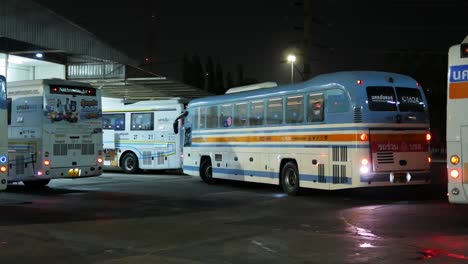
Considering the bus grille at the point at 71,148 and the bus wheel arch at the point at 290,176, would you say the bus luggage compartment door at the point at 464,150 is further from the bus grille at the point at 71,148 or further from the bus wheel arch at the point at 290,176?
the bus grille at the point at 71,148

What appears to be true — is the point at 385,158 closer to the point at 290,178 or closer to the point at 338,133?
the point at 338,133

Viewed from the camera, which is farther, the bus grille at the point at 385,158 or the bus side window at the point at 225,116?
the bus side window at the point at 225,116

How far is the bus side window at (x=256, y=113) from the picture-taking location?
18938mm

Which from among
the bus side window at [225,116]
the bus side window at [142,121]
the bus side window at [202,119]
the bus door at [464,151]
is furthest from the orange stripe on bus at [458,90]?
the bus side window at [142,121]

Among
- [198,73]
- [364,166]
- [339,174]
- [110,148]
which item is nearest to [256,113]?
[339,174]

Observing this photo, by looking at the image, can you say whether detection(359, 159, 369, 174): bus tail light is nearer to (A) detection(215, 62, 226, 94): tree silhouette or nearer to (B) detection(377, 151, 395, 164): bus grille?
(B) detection(377, 151, 395, 164): bus grille

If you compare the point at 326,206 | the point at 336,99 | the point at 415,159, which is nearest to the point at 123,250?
the point at 326,206

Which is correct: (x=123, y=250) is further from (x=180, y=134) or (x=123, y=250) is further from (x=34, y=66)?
(x=34, y=66)

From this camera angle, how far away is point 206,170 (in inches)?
873

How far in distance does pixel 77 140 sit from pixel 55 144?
86 cm

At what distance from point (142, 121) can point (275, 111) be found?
11.3 m

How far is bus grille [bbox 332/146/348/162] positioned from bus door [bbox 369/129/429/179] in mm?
747

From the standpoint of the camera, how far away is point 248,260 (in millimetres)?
8523

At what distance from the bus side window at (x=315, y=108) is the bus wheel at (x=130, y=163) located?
13644 millimetres
